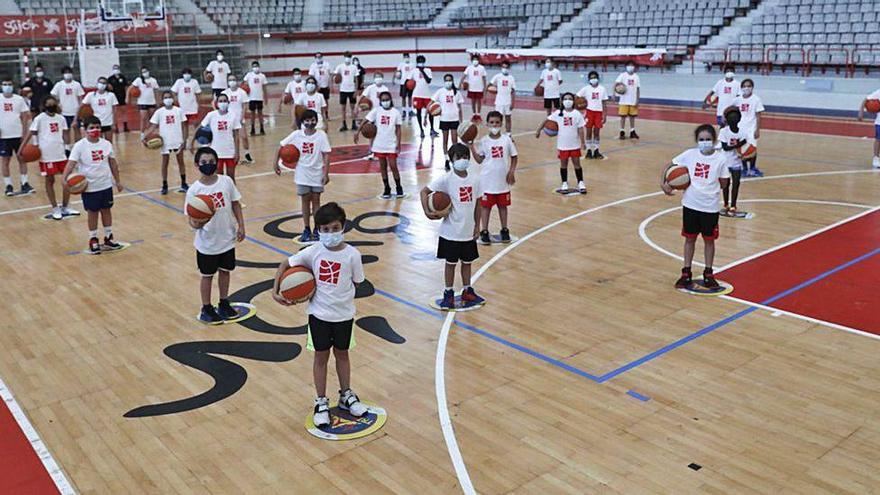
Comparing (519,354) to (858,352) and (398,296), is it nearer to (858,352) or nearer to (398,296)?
(398,296)

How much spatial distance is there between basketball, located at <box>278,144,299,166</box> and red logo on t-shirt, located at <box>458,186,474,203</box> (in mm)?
3409

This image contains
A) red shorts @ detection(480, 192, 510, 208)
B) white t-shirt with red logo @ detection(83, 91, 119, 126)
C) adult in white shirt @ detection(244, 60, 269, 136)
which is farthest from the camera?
adult in white shirt @ detection(244, 60, 269, 136)

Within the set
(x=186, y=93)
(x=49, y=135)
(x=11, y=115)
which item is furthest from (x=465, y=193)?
(x=186, y=93)

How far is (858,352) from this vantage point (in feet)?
25.6

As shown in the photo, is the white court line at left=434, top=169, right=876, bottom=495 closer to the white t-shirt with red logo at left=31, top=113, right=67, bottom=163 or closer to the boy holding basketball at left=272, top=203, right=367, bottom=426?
the boy holding basketball at left=272, top=203, right=367, bottom=426

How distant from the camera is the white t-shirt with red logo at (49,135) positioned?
43.8 ft

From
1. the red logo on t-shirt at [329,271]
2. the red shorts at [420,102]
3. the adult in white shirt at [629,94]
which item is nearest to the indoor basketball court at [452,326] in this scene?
the red logo on t-shirt at [329,271]

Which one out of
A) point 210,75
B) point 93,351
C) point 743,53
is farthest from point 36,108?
point 743,53

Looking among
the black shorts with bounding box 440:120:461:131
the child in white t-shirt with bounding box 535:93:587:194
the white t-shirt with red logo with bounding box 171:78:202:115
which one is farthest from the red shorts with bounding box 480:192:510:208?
the white t-shirt with red logo with bounding box 171:78:202:115

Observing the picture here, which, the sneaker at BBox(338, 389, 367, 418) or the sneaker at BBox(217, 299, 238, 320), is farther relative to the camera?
the sneaker at BBox(217, 299, 238, 320)

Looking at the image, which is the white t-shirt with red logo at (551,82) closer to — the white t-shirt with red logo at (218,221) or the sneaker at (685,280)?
the sneaker at (685,280)

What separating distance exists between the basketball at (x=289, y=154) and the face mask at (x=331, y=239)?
5.29m

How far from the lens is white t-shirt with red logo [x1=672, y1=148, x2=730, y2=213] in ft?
30.4

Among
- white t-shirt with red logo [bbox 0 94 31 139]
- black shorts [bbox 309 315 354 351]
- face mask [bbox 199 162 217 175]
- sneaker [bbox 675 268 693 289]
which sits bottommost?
sneaker [bbox 675 268 693 289]
